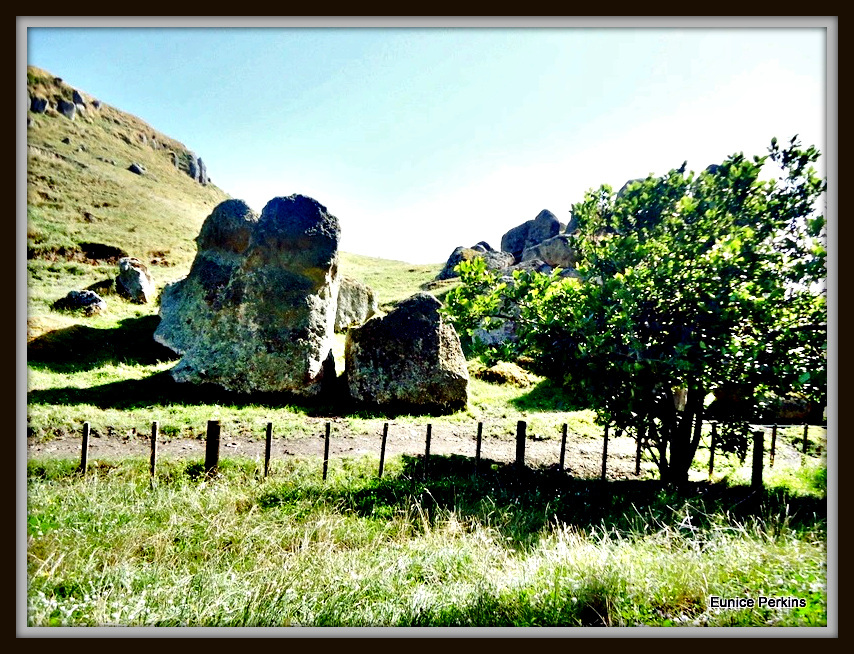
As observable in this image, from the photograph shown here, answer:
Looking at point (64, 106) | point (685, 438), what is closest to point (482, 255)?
point (64, 106)

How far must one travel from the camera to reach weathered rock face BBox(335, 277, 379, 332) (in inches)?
943

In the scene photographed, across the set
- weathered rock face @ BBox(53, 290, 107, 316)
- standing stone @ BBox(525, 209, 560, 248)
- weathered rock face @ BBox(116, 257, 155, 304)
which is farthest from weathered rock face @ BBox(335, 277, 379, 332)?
standing stone @ BBox(525, 209, 560, 248)

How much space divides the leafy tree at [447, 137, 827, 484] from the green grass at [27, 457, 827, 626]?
2.07 metres

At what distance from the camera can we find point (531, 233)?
147 feet

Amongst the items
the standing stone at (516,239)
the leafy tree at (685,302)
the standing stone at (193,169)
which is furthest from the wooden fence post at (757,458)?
the standing stone at (193,169)

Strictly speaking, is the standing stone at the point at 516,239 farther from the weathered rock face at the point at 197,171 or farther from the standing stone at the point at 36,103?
the weathered rock face at the point at 197,171

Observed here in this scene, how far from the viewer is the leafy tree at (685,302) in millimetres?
7039

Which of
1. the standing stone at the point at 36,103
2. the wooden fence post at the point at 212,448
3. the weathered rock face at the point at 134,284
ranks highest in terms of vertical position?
the standing stone at the point at 36,103

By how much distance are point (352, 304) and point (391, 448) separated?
15.1 meters

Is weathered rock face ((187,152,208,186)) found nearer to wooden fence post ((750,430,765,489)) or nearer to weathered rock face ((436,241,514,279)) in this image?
Answer: weathered rock face ((436,241,514,279))

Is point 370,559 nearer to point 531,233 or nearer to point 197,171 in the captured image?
point 531,233

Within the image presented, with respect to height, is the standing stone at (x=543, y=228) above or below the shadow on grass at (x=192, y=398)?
above

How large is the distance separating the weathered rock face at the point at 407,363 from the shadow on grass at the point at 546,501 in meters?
5.37

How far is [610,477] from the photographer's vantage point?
32.9ft
